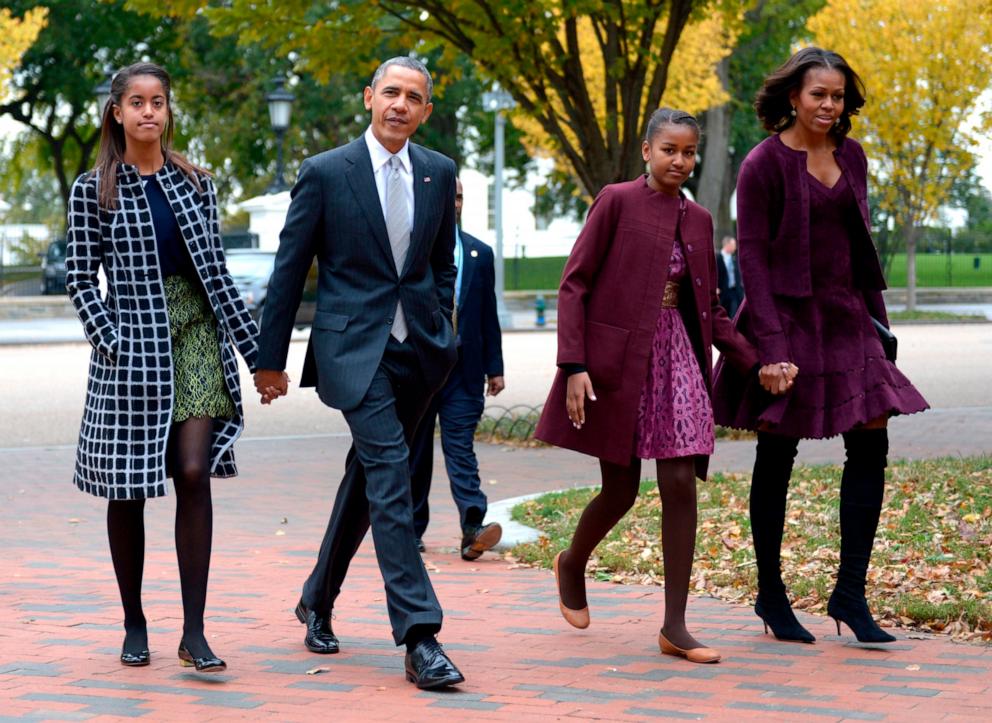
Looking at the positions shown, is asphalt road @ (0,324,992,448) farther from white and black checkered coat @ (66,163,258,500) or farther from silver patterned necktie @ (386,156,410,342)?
silver patterned necktie @ (386,156,410,342)

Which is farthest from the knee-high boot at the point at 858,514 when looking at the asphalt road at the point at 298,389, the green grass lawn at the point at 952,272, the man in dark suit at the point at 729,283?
the green grass lawn at the point at 952,272

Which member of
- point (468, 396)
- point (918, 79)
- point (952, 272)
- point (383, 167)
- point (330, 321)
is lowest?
point (468, 396)

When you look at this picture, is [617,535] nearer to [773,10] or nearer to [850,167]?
[850,167]

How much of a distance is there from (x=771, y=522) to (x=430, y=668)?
143 centimetres

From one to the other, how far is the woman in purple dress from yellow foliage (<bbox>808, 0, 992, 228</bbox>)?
26.3 metres

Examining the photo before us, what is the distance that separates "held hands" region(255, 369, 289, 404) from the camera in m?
5.01

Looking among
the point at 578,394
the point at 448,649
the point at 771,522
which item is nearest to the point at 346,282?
the point at 578,394

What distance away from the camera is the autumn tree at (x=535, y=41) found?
1253 centimetres

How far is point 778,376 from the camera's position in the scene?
5195mm

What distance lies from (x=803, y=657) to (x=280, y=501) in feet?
16.5

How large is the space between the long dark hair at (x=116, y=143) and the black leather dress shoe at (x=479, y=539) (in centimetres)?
283

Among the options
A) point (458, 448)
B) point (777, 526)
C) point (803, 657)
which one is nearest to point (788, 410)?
point (777, 526)

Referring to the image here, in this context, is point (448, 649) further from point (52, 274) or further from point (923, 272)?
point (923, 272)

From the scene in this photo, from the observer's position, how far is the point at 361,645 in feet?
17.8
